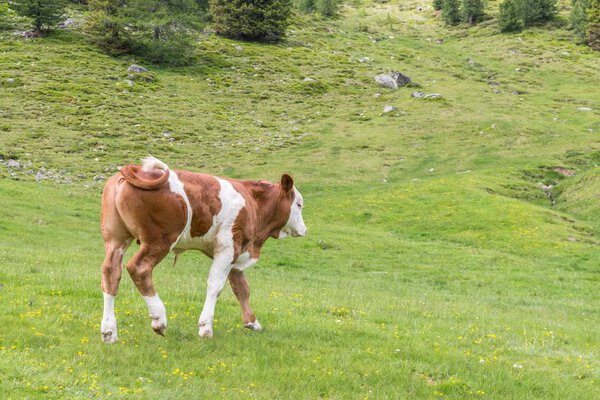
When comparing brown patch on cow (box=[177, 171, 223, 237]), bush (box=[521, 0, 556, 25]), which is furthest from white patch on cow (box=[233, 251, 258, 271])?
bush (box=[521, 0, 556, 25])

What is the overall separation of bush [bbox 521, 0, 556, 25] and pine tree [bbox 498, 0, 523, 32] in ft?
10.8

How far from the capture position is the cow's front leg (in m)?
10.0

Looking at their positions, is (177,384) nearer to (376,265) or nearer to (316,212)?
(376,265)

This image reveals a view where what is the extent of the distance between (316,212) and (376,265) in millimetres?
13348

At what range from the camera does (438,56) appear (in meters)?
112

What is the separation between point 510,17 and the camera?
445 feet

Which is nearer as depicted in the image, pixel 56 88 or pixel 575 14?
pixel 56 88

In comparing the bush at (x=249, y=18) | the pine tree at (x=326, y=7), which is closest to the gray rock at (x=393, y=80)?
the bush at (x=249, y=18)

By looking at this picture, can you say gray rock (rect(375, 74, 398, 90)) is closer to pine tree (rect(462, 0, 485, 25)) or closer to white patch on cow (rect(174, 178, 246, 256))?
white patch on cow (rect(174, 178, 246, 256))

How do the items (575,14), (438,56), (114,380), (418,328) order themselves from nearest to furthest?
(114,380)
(418,328)
(438,56)
(575,14)

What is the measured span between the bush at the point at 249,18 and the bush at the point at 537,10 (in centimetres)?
6961

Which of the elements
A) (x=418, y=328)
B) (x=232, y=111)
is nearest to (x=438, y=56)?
(x=232, y=111)

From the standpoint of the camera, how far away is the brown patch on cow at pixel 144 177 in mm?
8922

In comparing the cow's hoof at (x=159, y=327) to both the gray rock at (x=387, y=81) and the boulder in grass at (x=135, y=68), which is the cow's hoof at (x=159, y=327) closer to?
the boulder in grass at (x=135, y=68)
